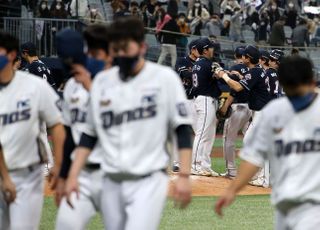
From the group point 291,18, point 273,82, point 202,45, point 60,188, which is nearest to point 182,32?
point 291,18

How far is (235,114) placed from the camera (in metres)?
15.2

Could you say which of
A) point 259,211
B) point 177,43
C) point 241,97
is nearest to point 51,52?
point 177,43

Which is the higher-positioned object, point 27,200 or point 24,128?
point 24,128

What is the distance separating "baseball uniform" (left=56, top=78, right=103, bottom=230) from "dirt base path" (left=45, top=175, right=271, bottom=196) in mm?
6413

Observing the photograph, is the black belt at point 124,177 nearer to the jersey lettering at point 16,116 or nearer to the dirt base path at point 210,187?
the jersey lettering at point 16,116

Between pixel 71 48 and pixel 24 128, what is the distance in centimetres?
75

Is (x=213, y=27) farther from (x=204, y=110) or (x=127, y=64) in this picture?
(x=127, y=64)

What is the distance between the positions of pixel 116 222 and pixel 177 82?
95 centimetres

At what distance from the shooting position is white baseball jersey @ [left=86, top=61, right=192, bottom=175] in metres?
6.06

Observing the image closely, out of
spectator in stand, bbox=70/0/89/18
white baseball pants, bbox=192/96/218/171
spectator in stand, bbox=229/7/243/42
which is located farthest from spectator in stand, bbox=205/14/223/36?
white baseball pants, bbox=192/96/218/171

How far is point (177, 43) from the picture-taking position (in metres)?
25.3

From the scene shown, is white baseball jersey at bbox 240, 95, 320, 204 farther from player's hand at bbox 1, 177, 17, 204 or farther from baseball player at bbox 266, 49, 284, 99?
baseball player at bbox 266, 49, 284, 99

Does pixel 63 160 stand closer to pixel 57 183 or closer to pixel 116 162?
pixel 57 183

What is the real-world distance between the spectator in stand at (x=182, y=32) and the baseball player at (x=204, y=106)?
385 inches
